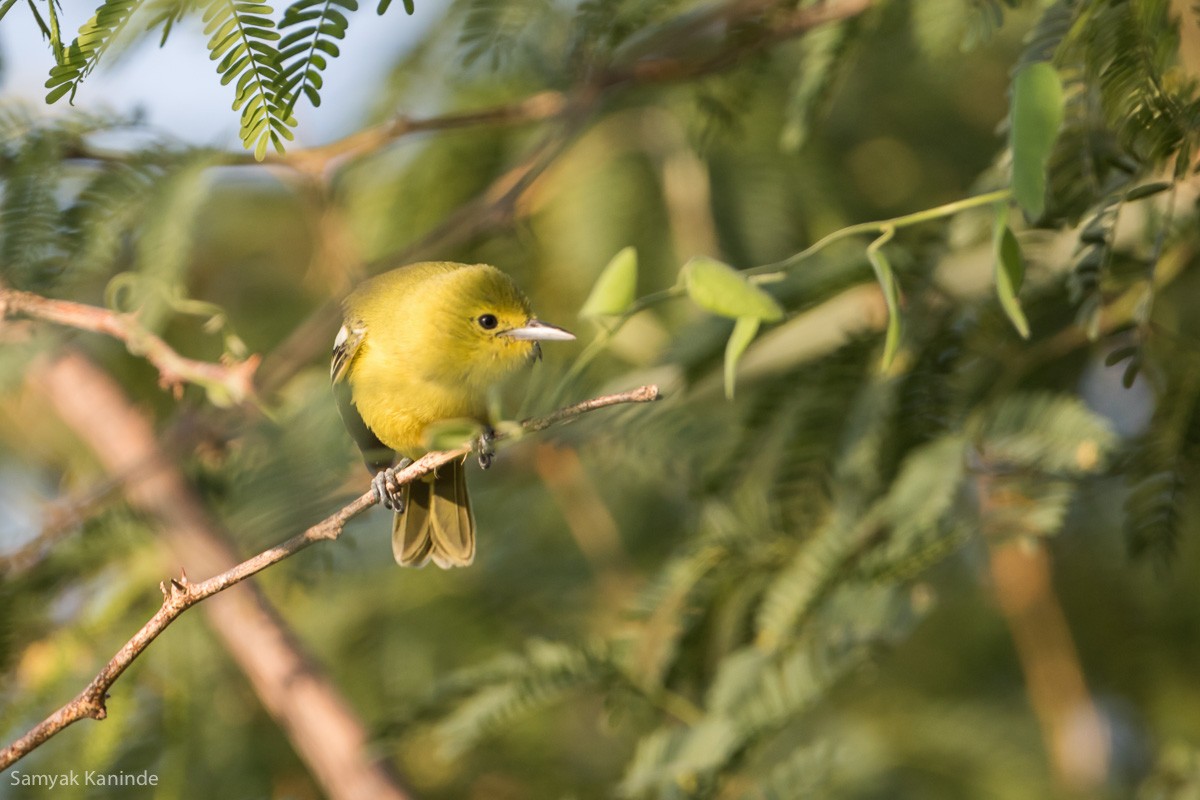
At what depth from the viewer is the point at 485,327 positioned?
2.15m

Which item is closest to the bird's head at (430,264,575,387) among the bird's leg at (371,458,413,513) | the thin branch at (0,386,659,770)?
the bird's leg at (371,458,413,513)

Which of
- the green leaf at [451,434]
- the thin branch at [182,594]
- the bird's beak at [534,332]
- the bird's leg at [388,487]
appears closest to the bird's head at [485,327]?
the bird's beak at [534,332]

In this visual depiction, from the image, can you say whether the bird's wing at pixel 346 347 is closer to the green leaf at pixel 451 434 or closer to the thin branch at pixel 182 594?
the thin branch at pixel 182 594

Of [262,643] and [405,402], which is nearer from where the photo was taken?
[405,402]

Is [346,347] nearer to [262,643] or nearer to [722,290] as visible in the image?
[722,290]

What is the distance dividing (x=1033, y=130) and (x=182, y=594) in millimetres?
1106

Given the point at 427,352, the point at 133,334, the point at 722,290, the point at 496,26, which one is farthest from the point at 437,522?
the point at 722,290

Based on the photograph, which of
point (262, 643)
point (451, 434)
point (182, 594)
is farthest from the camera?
point (262, 643)

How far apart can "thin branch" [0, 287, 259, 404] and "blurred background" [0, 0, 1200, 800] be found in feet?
0.14

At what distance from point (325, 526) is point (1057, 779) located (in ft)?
8.89

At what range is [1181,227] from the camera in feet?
6.93

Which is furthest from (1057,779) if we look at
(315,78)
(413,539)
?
→ (315,78)

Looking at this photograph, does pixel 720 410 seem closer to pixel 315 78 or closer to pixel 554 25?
pixel 554 25

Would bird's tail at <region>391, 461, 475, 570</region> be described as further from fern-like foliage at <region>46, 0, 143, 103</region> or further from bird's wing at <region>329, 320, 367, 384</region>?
fern-like foliage at <region>46, 0, 143, 103</region>
